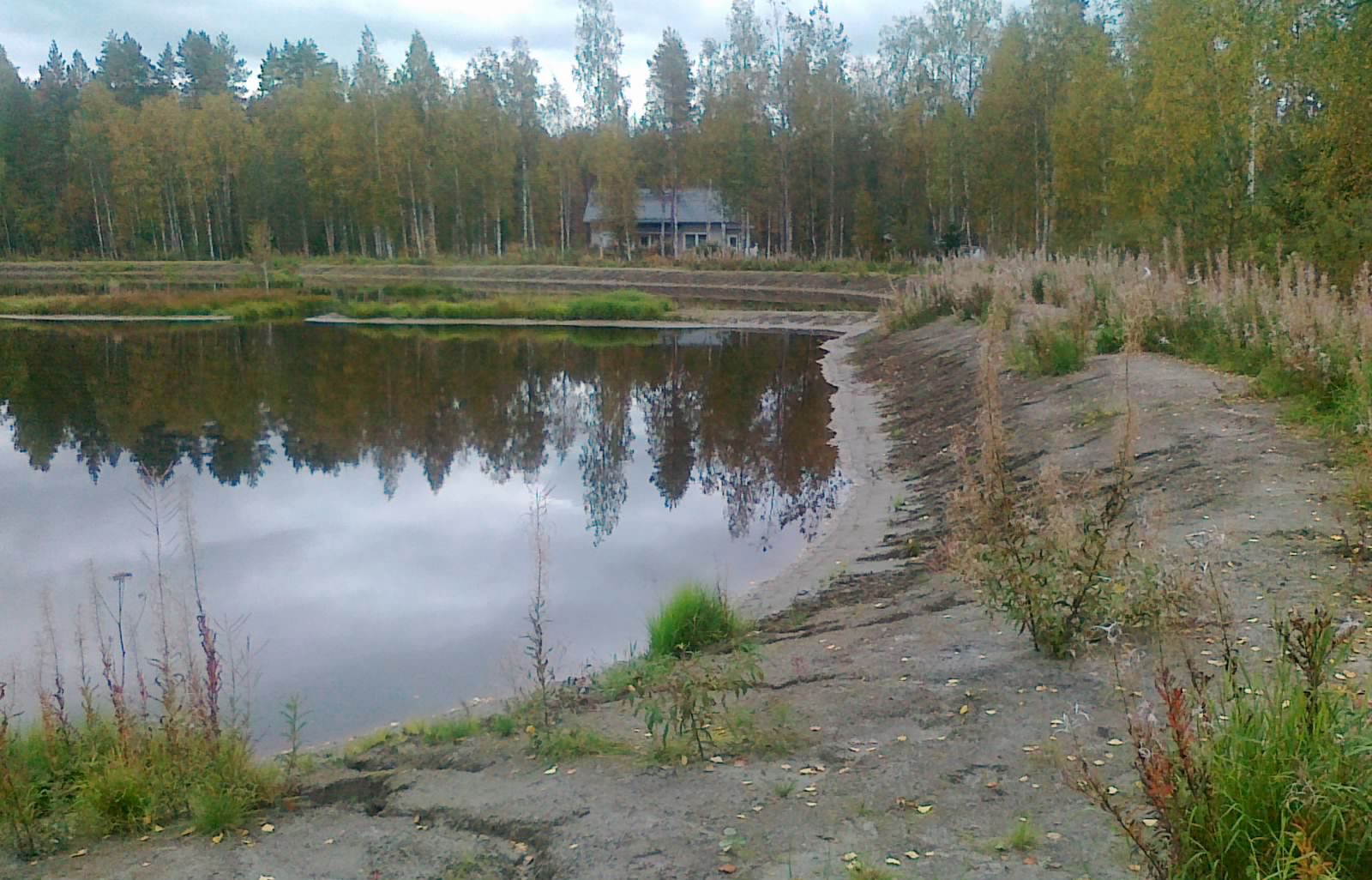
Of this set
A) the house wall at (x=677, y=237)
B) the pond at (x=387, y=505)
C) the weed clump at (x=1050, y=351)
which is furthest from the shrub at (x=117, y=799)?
the house wall at (x=677, y=237)

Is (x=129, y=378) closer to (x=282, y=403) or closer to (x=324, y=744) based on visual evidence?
(x=282, y=403)

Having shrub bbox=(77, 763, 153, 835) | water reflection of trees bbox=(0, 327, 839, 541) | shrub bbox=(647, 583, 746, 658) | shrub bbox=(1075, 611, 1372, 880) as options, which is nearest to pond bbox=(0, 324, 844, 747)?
water reflection of trees bbox=(0, 327, 839, 541)

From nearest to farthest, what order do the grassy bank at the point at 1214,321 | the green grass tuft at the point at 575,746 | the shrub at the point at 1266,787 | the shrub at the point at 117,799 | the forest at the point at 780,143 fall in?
the shrub at the point at 1266,787
the shrub at the point at 117,799
the green grass tuft at the point at 575,746
the grassy bank at the point at 1214,321
the forest at the point at 780,143

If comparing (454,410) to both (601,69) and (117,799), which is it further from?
(601,69)

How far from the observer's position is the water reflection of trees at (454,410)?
51.6 feet

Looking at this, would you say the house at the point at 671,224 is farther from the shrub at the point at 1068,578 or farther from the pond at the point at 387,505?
the shrub at the point at 1068,578

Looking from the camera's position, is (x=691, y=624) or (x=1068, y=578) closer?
(x=1068, y=578)

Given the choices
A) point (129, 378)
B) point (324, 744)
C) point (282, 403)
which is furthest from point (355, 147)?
point (324, 744)

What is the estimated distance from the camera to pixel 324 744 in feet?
23.5

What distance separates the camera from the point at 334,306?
43094mm

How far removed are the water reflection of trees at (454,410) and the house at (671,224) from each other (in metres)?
33.3

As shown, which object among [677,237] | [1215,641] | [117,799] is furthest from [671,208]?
[117,799]

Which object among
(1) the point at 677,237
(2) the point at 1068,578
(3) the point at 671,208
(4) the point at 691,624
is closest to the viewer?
(2) the point at 1068,578

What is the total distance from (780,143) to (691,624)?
50.5 m
